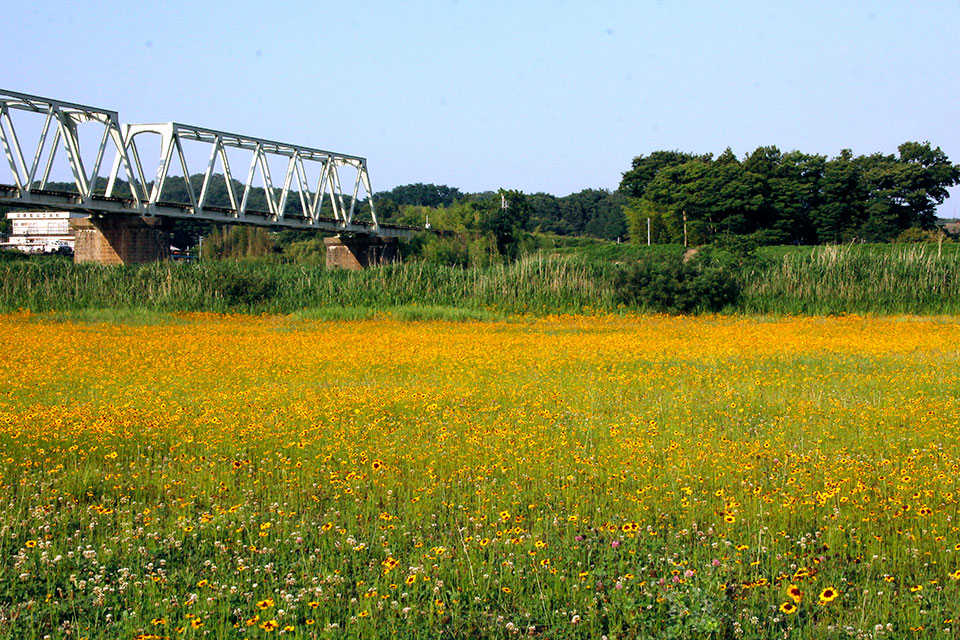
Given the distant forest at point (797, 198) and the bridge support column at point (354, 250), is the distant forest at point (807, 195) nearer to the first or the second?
the distant forest at point (797, 198)

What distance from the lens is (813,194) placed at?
76.7 meters

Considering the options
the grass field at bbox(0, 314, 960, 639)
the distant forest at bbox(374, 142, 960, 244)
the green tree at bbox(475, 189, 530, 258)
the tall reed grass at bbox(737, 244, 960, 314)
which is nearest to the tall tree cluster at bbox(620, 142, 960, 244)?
the distant forest at bbox(374, 142, 960, 244)

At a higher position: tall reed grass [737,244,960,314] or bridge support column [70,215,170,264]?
bridge support column [70,215,170,264]

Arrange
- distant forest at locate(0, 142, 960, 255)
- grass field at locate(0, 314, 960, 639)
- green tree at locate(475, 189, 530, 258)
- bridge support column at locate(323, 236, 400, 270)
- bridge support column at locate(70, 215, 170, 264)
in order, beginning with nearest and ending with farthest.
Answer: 1. grass field at locate(0, 314, 960, 639)
2. bridge support column at locate(70, 215, 170, 264)
3. green tree at locate(475, 189, 530, 258)
4. bridge support column at locate(323, 236, 400, 270)
5. distant forest at locate(0, 142, 960, 255)

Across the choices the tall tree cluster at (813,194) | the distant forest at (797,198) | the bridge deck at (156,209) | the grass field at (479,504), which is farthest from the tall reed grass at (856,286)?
the tall tree cluster at (813,194)

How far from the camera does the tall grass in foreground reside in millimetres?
26219

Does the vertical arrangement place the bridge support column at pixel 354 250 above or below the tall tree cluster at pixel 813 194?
below

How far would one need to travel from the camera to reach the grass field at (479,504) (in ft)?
13.4

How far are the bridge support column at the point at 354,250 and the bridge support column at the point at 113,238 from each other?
23.6 m

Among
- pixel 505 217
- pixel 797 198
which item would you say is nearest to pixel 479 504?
pixel 505 217

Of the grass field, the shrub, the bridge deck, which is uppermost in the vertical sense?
the bridge deck

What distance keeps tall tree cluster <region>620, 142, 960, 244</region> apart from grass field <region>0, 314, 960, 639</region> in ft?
215

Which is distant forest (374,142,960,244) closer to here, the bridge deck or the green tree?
the green tree

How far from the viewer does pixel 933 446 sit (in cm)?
721
